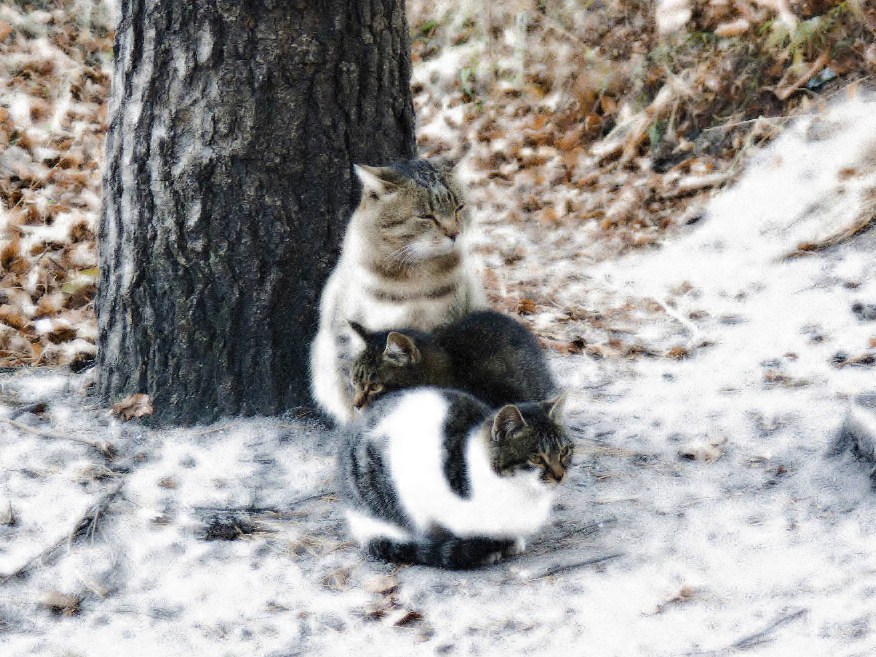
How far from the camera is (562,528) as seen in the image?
11.4ft

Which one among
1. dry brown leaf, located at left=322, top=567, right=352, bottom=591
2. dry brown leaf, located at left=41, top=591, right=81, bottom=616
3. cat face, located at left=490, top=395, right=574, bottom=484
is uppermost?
cat face, located at left=490, top=395, right=574, bottom=484

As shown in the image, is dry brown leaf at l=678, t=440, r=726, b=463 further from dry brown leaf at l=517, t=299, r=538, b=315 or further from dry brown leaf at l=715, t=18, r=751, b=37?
dry brown leaf at l=715, t=18, r=751, b=37

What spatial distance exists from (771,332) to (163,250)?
307 cm

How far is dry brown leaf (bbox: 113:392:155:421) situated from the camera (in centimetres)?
418

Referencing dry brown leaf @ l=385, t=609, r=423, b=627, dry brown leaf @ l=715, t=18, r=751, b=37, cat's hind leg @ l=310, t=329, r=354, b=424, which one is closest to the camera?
dry brown leaf @ l=385, t=609, r=423, b=627

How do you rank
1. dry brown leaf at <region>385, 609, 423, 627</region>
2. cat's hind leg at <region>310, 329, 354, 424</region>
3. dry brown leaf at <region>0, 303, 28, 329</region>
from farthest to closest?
dry brown leaf at <region>0, 303, 28, 329</region> < cat's hind leg at <region>310, 329, 354, 424</region> < dry brown leaf at <region>385, 609, 423, 627</region>

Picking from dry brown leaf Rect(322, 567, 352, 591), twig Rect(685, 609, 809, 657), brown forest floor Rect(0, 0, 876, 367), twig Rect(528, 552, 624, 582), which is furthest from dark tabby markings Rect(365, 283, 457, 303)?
twig Rect(685, 609, 809, 657)

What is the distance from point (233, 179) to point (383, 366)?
99 cm

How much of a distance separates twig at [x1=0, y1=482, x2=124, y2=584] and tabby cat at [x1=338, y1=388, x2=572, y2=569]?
36.5 inches

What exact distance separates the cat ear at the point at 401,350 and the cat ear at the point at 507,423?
65cm

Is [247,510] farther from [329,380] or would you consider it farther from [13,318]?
[13,318]

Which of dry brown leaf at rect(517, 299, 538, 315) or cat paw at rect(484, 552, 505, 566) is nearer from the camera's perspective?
cat paw at rect(484, 552, 505, 566)

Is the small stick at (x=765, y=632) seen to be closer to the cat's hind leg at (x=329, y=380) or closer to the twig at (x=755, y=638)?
the twig at (x=755, y=638)

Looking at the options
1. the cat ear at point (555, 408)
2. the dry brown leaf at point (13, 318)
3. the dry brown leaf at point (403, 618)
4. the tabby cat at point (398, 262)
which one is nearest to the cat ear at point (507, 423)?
the cat ear at point (555, 408)
